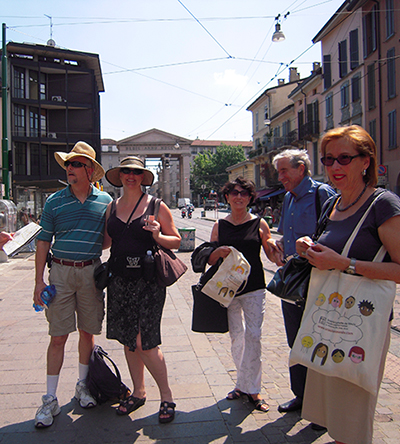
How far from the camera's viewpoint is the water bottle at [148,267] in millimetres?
3004

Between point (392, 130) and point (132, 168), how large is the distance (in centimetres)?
2080

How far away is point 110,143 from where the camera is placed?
11300cm

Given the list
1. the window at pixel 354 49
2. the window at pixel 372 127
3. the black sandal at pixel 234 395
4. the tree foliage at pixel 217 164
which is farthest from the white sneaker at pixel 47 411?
the tree foliage at pixel 217 164

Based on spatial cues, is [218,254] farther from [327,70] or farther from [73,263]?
[327,70]

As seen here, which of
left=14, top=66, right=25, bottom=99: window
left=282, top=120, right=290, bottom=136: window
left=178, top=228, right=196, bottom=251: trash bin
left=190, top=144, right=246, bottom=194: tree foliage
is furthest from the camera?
left=190, top=144, right=246, bottom=194: tree foliage

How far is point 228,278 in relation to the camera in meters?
3.20

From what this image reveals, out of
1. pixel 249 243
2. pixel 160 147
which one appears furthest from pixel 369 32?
pixel 160 147

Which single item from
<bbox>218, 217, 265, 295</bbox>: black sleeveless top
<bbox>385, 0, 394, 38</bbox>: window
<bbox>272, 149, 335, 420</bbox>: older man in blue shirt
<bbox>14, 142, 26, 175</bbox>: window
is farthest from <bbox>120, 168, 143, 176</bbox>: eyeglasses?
<bbox>14, 142, 26, 175</bbox>: window

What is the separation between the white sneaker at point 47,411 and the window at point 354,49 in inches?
1000

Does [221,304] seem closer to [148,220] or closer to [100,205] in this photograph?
[148,220]

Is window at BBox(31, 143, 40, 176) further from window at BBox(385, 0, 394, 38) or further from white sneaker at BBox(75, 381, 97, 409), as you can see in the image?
white sneaker at BBox(75, 381, 97, 409)

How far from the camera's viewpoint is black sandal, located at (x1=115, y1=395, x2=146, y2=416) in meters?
3.19

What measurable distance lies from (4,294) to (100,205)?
5.35m

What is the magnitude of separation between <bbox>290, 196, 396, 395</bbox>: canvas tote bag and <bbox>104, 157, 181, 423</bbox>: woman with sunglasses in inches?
48.9
